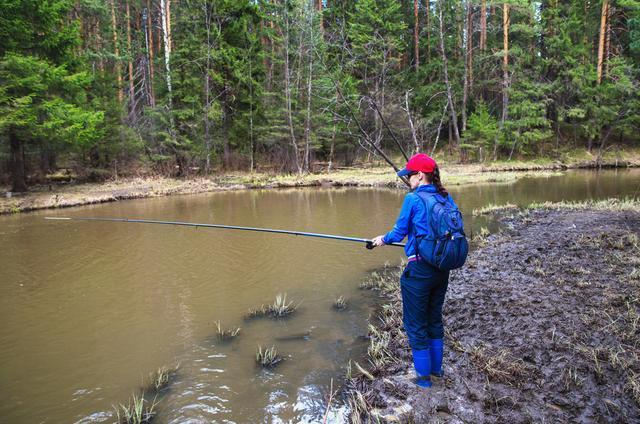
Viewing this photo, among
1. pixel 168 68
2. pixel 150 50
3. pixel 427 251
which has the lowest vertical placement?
pixel 427 251

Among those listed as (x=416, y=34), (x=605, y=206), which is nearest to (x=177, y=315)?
(x=605, y=206)

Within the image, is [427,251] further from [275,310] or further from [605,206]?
[605,206]

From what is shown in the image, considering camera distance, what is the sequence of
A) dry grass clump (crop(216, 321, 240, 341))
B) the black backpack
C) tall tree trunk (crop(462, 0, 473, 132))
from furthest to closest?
tall tree trunk (crop(462, 0, 473, 132)) < dry grass clump (crop(216, 321, 240, 341)) < the black backpack

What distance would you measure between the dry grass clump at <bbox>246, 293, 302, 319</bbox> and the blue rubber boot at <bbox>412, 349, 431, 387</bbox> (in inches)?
104

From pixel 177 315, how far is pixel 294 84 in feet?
78.8

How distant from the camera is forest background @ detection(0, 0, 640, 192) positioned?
21.3 m

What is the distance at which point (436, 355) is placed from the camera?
334 centimetres

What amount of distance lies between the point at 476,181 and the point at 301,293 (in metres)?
17.6

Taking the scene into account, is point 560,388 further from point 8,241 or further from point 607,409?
point 8,241

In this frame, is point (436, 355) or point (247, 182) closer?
point (436, 355)

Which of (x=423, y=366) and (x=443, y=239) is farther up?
(x=443, y=239)

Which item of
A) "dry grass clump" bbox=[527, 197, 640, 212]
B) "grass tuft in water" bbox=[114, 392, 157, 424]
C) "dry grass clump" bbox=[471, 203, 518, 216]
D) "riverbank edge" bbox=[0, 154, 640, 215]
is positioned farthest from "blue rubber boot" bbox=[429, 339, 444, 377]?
"riverbank edge" bbox=[0, 154, 640, 215]

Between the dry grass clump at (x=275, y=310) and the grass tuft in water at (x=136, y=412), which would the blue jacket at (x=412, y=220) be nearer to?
the grass tuft in water at (x=136, y=412)

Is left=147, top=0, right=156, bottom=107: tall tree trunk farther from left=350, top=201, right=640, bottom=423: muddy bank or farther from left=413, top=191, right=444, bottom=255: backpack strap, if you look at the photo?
left=413, top=191, right=444, bottom=255: backpack strap
